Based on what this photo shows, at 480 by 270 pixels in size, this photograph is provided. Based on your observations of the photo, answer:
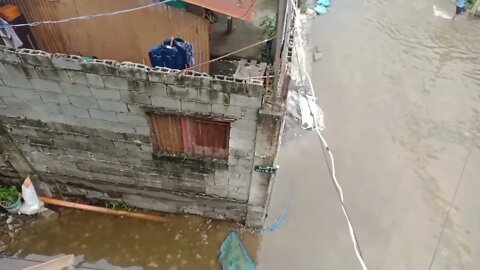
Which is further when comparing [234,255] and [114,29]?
[234,255]

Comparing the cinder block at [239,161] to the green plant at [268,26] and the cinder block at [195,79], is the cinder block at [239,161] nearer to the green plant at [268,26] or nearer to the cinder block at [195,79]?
the cinder block at [195,79]

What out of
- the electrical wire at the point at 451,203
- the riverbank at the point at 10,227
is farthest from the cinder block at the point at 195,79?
the electrical wire at the point at 451,203

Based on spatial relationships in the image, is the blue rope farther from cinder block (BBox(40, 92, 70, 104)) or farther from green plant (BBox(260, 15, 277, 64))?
cinder block (BBox(40, 92, 70, 104))

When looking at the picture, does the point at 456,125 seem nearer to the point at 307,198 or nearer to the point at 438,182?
the point at 438,182

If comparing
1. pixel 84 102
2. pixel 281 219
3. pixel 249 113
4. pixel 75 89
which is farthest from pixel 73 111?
pixel 281 219

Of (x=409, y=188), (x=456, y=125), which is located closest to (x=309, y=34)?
(x=456, y=125)

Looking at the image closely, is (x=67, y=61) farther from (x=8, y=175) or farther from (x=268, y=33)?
(x=8, y=175)

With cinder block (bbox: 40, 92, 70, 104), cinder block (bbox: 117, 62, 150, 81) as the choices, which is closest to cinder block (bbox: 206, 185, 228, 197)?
cinder block (bbox: 117, 62, 150, 81)

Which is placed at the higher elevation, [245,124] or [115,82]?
[115,82]
